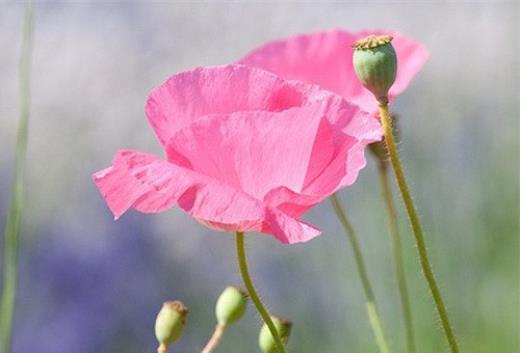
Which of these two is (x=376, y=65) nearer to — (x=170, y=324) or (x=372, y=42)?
(x=372, y=42)

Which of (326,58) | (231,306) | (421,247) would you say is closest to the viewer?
(421,247)

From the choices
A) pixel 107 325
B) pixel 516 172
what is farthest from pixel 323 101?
pixel 516 172

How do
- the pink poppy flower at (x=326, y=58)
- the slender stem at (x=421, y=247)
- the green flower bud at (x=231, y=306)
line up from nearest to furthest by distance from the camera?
the slender stem at (x=421, y=247) → the green flower bud at (x=231, y=306) → the pink poppy flower at (x=326, y=58)

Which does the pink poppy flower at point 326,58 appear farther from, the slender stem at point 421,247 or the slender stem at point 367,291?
the slender stem at point 421,247

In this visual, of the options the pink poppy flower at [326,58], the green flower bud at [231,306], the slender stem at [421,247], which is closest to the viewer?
the slender stem at [421,247]

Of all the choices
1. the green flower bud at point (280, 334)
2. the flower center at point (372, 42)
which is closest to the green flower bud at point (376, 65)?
the flower center at point (372, 42)

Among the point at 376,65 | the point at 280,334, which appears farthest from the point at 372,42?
the point at 280,334
